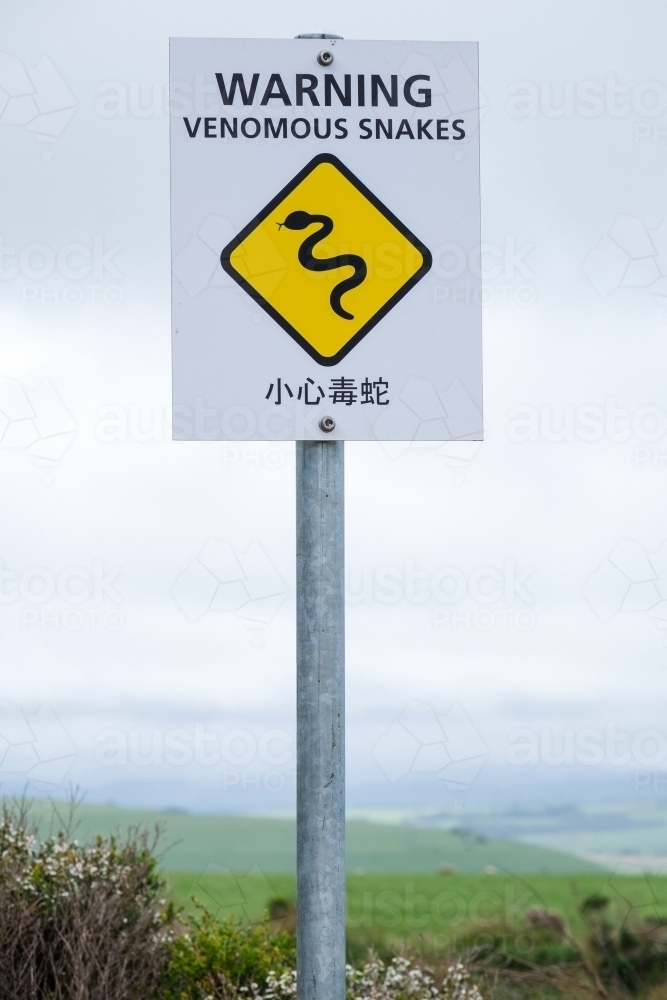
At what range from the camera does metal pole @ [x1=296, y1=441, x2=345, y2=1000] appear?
224cm

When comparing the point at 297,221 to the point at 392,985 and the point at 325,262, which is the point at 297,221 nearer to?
the point at 325,262

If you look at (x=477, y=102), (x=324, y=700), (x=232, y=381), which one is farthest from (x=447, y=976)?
(x=477, y=102)

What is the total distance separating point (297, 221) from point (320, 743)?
3.94ft

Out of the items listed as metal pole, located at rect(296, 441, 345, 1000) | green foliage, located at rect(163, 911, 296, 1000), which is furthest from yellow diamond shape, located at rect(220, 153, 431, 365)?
green foliage, located at rect(163, 911, 296, 1000)

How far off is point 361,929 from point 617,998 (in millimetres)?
1376

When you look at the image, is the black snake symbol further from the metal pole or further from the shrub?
the shrub

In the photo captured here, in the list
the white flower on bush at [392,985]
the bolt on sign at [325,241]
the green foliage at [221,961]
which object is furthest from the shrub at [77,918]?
the bolt on sign at [325,241]

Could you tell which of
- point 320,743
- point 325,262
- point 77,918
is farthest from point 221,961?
point 325,262

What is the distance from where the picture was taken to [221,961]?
5250 millimetres

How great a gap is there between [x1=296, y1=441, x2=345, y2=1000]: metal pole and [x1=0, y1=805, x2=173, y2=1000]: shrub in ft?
10.0

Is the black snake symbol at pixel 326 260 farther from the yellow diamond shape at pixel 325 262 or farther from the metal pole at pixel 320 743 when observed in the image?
the metal pole at pixel 320 743

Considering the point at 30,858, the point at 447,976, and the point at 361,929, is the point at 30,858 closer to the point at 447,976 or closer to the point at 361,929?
the point at 361,929

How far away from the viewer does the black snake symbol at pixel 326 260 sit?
243cm

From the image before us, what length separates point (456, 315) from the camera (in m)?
2.45
